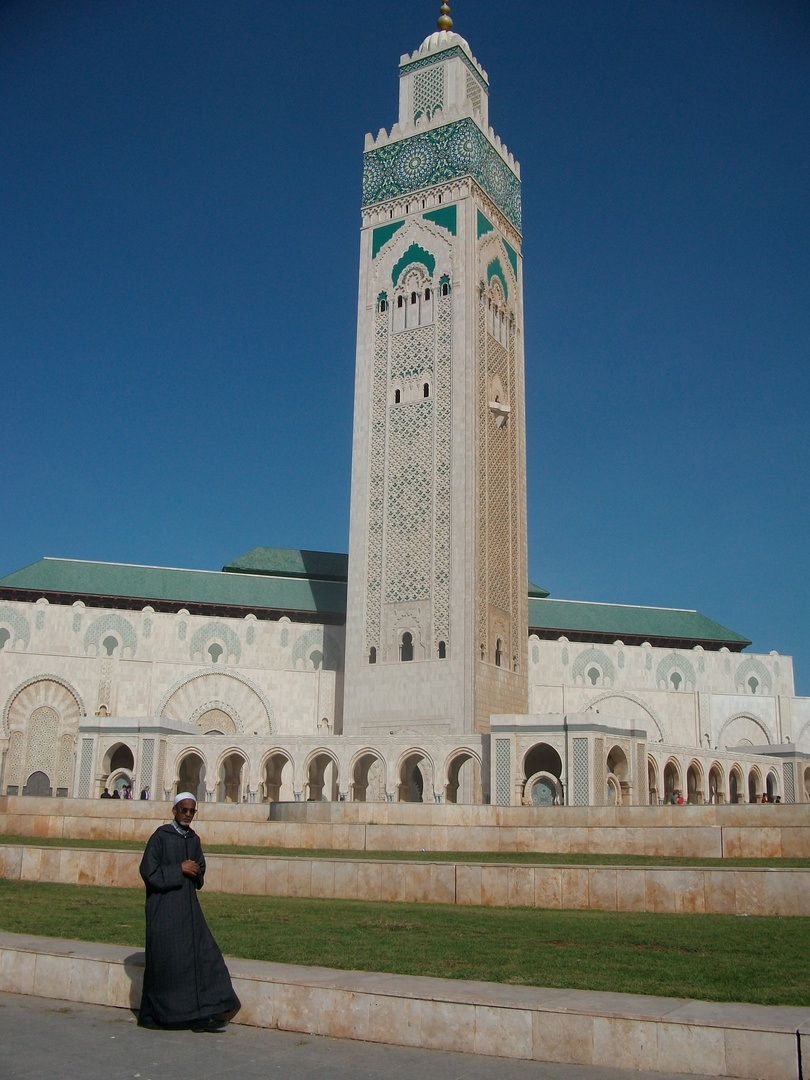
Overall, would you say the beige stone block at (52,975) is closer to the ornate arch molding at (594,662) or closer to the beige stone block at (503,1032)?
the beige stone block at (503,1032)

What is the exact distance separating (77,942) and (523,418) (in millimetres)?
28105

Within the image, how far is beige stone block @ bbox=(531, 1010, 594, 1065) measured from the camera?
4.18 metres

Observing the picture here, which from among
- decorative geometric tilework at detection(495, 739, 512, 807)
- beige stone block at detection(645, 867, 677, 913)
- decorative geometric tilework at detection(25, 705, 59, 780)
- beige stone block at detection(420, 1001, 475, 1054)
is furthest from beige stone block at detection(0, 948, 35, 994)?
decorative geometric tilework at detection(25, 705, 59, 780)

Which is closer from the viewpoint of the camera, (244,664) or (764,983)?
Result: (764,983)

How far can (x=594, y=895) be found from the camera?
8484 mm

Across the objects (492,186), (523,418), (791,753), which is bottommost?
(791,753)

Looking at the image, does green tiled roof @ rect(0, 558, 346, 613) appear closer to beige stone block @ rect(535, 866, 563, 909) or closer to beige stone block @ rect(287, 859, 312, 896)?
beige stone block @ rect(287, 859, 312, 896)

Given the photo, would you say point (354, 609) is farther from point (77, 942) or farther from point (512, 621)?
point (77, 942)

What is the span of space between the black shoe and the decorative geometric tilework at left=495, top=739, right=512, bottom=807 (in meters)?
20.3

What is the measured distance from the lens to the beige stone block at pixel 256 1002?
485cm

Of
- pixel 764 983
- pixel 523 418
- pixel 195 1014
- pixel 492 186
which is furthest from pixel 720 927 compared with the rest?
pixel 492 186

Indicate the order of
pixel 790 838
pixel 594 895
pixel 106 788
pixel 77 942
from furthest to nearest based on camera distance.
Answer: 1. pixel 106 788
2. pixel 790 838
3. pixel 594 895
4. pixel 77 942

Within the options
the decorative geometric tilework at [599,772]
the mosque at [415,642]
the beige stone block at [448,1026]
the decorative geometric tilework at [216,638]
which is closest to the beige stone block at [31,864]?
the beige stone block at [448,1026]

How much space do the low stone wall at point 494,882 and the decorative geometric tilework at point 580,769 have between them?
50.7 feet
